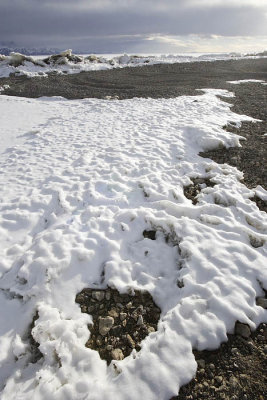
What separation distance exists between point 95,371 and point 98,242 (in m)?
2.51

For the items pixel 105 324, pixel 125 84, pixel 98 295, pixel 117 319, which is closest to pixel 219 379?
pixel 117 319

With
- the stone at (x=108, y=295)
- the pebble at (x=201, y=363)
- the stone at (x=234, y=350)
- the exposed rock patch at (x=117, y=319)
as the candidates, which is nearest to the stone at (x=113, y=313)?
the exposed rock patch at (x=117, y=319)

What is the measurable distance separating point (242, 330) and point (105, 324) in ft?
7.14

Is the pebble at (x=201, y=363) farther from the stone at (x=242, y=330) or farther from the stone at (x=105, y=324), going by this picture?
the stone at (x=105, y=324)

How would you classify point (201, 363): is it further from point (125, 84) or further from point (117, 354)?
point (125, 84)

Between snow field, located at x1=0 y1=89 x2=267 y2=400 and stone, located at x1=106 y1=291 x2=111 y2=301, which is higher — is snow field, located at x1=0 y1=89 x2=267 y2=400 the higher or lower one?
the higher one

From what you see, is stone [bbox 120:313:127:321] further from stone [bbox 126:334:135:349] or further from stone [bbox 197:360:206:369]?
stone [bbox 197:360:206:369]

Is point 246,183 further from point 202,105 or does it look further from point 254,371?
point 202,105

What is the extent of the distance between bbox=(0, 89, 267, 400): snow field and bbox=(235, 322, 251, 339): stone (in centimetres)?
9

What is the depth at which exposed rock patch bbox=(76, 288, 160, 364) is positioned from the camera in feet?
13.0

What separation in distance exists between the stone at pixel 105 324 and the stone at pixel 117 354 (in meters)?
0.34

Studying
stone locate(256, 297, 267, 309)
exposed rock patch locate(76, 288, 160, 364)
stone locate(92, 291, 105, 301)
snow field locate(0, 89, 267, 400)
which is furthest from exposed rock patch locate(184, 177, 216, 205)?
stone locate(92, 291, 105, 301)

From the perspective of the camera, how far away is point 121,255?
5.40 metres

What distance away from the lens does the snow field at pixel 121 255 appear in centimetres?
361
